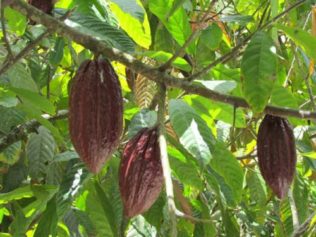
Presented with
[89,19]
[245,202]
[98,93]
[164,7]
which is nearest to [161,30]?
[164,7]

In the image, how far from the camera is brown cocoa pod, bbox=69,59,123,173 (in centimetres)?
90

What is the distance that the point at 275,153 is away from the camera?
38.7 inches

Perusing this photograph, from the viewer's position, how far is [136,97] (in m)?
1.74

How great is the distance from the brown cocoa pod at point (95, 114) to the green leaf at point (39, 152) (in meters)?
0.64

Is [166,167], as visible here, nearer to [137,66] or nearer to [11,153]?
[137,66]

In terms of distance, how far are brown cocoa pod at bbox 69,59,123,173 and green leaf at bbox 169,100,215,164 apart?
0.53 feet

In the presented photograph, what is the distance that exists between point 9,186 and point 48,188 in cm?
31

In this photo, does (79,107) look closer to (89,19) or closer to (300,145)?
(89,19)

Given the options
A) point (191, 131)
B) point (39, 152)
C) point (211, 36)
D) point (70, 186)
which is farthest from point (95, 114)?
point (211, 36)

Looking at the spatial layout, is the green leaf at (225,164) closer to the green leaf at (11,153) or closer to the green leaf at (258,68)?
the green leaf at (258,68)

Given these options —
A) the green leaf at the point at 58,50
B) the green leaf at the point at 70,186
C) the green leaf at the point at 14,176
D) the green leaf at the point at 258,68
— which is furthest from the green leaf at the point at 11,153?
the green leaf at the point at 258,68

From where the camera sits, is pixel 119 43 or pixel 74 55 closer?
pixel 119 43

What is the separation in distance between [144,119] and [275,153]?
0.26 m

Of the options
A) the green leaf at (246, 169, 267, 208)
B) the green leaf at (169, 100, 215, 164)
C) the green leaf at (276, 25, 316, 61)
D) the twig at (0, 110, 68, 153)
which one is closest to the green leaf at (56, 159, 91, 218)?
the green leaf at (169, 100, 215, 164)
